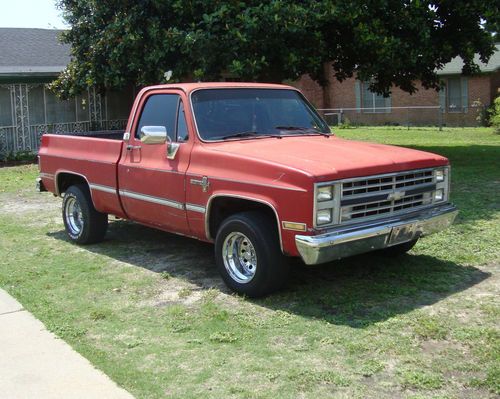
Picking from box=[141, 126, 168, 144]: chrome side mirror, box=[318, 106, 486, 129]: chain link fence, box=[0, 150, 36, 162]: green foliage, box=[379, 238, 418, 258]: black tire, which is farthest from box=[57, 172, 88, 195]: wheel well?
box=[318, 106, 486, 129]: chain link fence

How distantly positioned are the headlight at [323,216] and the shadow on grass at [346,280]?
75 centimetres

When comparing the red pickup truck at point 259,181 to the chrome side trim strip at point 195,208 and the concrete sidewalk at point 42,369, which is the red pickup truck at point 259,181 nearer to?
the chrome side trim strip at point 195,208

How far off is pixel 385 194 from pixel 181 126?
7.17ft

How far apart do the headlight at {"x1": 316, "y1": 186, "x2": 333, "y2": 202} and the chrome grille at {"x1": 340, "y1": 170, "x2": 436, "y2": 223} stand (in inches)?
4.8

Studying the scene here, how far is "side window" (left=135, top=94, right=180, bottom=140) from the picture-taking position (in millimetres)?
6566

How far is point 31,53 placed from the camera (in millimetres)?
21047

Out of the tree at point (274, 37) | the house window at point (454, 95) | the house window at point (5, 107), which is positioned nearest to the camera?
the tree at point (274, 37)

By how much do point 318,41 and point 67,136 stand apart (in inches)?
264

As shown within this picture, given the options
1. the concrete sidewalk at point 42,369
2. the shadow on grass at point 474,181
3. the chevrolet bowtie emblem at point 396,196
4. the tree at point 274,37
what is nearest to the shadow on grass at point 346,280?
the chevrolet bowtie emblem at point 396,196

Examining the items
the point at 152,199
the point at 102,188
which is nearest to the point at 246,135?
the point at 152,199

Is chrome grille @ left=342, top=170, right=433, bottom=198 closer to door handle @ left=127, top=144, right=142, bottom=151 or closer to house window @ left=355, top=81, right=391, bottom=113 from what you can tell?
door handle @ left=127, top=144, right=142, bottom=151

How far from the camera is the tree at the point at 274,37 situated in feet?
40.8

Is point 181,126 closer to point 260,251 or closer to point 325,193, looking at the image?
point 260,251

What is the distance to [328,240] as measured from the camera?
500 centimetres
